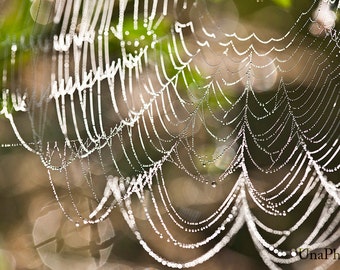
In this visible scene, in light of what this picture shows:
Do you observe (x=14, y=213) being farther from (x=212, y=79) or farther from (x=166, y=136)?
(x=212, y=79)

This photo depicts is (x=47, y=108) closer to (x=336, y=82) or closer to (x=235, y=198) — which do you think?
(x=235, y=198)

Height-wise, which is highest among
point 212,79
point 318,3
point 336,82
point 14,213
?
point 318,3

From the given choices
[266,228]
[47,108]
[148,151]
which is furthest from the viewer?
[266,228]

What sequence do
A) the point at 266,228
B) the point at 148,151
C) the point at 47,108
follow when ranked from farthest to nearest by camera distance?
1. the point at 266,228
2. the point at 148,151
3. the point at 47,108

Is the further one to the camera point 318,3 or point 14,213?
point 14,213

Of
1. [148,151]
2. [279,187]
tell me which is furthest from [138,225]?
[279,187]

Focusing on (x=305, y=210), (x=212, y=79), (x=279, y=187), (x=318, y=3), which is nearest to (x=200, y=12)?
(x=212, y=79)

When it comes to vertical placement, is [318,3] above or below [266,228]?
above
